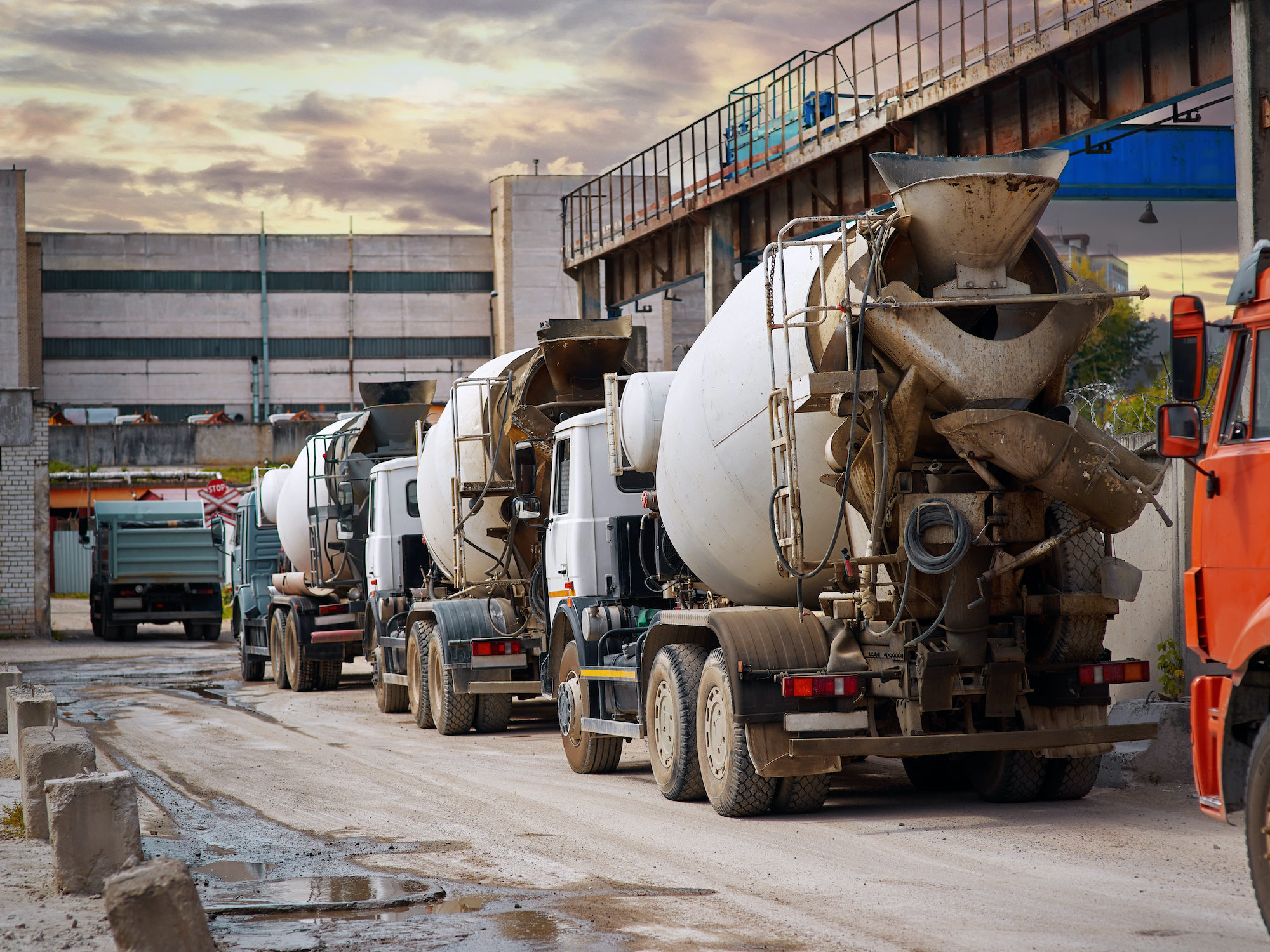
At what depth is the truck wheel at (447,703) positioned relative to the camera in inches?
594

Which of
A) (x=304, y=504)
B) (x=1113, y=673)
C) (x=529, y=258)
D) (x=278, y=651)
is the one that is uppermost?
(x=529, y=258)

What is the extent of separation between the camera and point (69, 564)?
2189 inches

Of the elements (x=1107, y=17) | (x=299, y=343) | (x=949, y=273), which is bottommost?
(x=949, y=273)

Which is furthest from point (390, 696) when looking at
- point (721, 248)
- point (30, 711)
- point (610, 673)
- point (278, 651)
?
point (721, 248)

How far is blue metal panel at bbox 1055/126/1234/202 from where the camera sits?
26109 mm

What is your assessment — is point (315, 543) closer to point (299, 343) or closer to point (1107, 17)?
point (1107, 17)

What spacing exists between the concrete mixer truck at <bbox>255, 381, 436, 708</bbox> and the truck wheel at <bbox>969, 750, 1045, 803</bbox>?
10.5 metres

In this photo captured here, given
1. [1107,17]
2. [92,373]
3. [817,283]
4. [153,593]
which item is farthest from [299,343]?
[817,283]

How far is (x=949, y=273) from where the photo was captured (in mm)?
8750

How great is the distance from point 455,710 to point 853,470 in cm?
752

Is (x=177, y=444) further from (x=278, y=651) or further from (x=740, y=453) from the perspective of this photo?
(x=740, y=453)

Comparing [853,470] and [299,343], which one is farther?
[299,343]

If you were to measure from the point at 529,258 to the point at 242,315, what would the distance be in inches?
565

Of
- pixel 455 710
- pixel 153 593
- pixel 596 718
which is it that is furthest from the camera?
pixel 153 593
